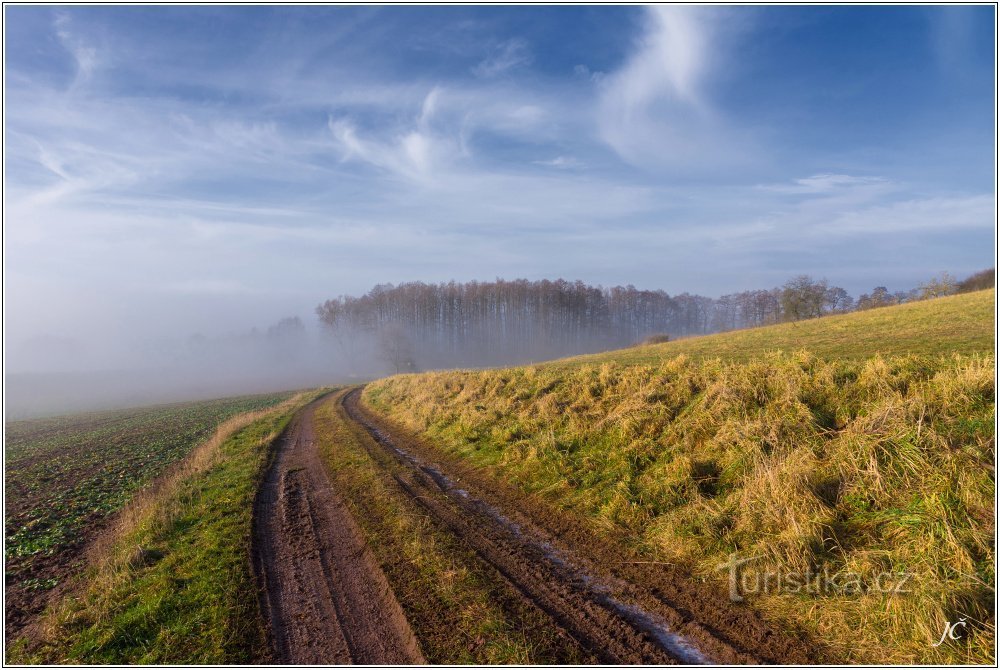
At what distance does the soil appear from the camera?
4.43 metres

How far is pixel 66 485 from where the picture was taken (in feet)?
44.2

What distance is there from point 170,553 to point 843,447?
11.2m

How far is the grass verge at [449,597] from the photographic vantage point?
4.51m

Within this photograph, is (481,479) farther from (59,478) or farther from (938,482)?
(59,478)

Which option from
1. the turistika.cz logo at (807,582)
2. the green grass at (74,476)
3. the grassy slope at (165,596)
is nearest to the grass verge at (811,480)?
the turistika.cz logo at (807,582)

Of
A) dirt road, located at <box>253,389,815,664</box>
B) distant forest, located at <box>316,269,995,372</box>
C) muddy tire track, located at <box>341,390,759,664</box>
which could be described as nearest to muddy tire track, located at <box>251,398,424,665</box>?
dirt road, located at <box>253,389,815,664</box>

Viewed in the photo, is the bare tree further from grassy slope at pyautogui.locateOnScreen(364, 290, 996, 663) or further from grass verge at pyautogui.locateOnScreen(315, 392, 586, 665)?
grass verge at pyautogui.locateOnScreen(315, 392, 586, 665)

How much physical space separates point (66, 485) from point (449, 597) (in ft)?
48.9

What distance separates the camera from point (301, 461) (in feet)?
44.0

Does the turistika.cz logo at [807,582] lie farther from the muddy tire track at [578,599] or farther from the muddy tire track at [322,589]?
the muddy tire track at [322,589]

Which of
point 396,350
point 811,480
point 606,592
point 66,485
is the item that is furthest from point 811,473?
point 396,350

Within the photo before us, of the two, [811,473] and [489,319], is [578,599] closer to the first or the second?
[811,473]

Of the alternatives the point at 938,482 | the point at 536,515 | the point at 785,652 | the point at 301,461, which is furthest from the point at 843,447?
the point at 301,461

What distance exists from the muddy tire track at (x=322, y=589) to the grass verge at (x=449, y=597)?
0.21 m
